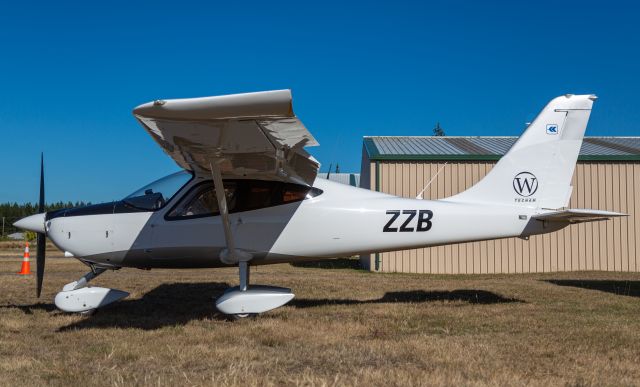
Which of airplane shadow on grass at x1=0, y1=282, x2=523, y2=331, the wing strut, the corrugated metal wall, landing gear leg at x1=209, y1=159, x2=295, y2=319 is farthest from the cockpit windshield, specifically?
the corrugated metal wall

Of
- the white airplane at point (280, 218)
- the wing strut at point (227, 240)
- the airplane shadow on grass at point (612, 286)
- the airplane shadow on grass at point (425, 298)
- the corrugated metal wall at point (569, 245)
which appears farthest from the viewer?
the corrugated metal wall at point (569, 245)

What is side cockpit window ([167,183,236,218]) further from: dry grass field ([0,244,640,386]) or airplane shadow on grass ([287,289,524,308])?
airplane shadow on grass ([287,289,524,308])

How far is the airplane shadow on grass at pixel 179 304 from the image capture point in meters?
6.68

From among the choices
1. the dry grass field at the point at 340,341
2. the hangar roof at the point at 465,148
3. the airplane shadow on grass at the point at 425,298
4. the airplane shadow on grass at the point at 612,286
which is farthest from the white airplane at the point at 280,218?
the hangar roof at the point at 465,148

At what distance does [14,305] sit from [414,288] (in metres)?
6.68

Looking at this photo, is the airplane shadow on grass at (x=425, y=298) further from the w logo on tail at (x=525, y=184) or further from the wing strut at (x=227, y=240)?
the w logo on tail at (x=525, y=184)

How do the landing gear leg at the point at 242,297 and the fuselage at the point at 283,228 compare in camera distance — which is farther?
A: the fuselage at the point at 283,228

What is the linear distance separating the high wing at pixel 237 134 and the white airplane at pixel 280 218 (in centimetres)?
5

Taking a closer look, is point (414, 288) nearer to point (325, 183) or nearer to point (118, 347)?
point (325, 183)

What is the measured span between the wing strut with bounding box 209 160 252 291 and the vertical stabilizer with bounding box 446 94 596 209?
3235 millimetres

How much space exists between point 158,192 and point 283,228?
1750 millimetres

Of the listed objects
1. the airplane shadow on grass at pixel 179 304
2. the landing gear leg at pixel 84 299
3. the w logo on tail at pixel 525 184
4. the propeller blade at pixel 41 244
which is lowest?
the airplane shadow on grass at pixel 179 304

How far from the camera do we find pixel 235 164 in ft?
22.2

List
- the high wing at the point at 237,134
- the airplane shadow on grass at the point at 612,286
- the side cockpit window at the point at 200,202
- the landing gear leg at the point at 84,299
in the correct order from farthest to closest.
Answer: the airplane shadow on grass at the point at 612,286 → the side cockpit window at the point at 200,202 → the landing gear leg at the point at 84,299 → the high wing at the point at 237,134
